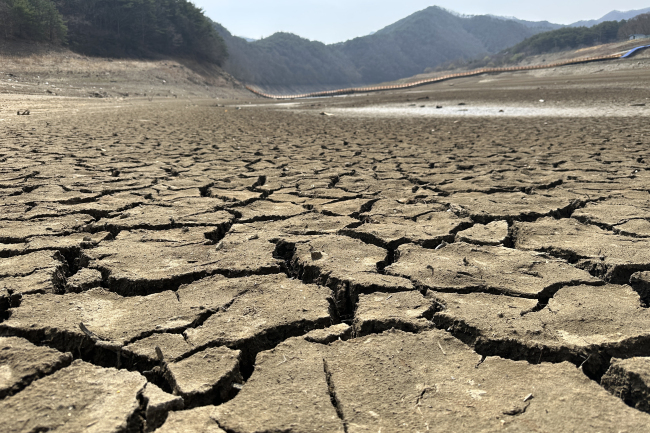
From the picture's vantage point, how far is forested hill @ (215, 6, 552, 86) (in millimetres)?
62656

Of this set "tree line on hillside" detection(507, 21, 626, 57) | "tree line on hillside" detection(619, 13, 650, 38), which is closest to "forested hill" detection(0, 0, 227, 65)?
Result: "tree line on hillside" detection(507, 21, 626, 57)

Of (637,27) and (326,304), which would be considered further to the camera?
(637,27)

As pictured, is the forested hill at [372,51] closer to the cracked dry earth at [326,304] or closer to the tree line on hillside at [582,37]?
the tree line on hillside at [582,37]

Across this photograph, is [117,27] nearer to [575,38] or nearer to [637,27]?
[575,38]

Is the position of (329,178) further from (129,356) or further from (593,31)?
(593,31)

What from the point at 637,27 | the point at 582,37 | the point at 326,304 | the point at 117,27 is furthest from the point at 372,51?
the point at 326,304

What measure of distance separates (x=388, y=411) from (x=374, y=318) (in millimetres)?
414

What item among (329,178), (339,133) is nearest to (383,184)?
(329,178)

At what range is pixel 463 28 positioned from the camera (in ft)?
451

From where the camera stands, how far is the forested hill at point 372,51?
62.7 meters

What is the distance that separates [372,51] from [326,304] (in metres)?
103

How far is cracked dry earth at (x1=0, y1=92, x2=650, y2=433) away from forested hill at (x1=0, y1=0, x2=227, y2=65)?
26.6 metres

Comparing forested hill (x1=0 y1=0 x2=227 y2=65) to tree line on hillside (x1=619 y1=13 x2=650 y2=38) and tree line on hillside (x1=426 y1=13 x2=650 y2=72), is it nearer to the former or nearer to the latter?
tree line on hillside (x1=426 y1=13 x2=650 y2=72)

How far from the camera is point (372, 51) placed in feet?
321
